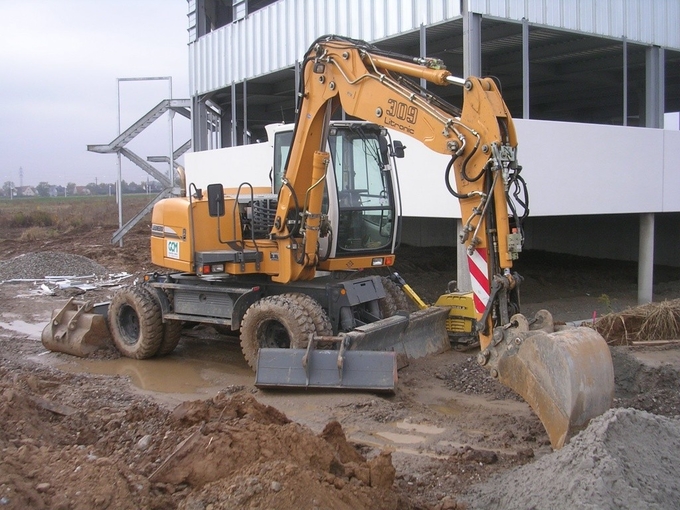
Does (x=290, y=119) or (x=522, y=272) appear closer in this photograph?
(x=522, y=272)

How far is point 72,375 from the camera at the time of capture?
27.4 ft

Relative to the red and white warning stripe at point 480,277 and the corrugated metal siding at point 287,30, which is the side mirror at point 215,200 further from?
the corrugated metal siding at point 287,30

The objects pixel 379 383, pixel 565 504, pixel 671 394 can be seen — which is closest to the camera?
pixel 565 504

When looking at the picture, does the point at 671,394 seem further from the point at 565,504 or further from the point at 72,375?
the point at 72,375

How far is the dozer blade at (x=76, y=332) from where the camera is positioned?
948cm

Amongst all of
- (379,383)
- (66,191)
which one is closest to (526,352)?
(379,383)

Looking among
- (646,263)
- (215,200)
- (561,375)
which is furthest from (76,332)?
(646,263)

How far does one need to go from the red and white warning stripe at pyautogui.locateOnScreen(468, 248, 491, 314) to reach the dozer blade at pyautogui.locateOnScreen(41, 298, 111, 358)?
5.96m

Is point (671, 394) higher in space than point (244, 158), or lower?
lower

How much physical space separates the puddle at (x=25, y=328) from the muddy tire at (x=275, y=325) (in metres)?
4.57

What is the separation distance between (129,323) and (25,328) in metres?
3.03

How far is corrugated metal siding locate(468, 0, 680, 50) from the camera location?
11.6 meters

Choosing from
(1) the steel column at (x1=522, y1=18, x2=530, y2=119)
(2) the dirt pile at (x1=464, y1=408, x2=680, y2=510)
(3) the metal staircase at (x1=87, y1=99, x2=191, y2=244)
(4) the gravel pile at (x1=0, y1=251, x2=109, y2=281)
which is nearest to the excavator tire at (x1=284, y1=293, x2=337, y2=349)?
(2) the dirt pile at (x1=464, y1=408, x2=680, y2=510)

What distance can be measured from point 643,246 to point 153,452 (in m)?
12.2
